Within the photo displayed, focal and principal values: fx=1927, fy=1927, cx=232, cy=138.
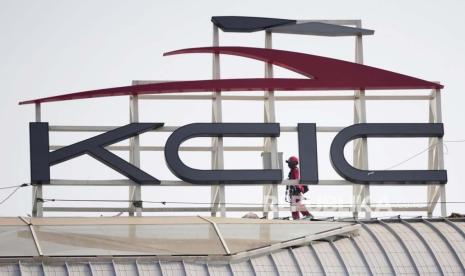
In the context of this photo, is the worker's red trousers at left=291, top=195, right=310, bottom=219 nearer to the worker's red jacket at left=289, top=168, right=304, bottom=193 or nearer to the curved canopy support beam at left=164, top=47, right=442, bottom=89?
the worker's red jacket at left=289, top=168, right=304, bottom=193

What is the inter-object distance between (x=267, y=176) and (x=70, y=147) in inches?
265

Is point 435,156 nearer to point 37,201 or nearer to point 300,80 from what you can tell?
point 300,80

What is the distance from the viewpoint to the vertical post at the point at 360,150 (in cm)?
6588

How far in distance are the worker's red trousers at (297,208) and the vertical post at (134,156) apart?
5245mm

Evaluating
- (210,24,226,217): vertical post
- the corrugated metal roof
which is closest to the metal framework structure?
(210,24,226,217): vertical post

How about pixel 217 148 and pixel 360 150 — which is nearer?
pixel 217 148

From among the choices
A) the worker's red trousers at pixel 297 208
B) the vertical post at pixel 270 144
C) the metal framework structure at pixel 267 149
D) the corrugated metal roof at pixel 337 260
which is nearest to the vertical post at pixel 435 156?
the metal framework structure at pixel 267 149

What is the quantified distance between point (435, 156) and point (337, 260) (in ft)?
28.5

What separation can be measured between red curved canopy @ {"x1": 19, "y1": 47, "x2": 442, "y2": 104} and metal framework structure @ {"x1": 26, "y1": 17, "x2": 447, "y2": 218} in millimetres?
391

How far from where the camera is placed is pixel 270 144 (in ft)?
219

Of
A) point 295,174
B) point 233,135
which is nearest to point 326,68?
point 295,174

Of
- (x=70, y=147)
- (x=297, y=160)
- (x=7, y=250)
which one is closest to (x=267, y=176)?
(x=297, y=160)

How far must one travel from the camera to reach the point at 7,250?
190 ft

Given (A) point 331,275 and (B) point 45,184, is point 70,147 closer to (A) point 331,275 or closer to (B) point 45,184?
(B) point 45,184
